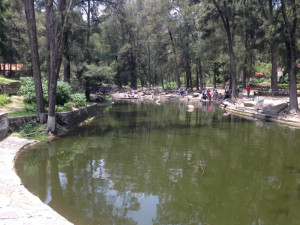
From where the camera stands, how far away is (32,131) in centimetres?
1239

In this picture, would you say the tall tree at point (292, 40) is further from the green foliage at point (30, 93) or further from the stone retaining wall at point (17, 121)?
the stone retaining wall at point (17, 121)

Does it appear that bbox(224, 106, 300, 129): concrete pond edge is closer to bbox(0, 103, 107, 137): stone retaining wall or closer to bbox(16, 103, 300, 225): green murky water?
bbox(16, 103, 300, 225): green murky water

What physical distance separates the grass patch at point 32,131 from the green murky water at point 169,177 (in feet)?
2.89

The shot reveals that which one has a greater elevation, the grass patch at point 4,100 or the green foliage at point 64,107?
the grass patch at point 4,100

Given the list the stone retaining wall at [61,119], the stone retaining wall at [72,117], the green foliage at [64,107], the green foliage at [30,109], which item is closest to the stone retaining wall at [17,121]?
the stone retaining wall at [61,119]

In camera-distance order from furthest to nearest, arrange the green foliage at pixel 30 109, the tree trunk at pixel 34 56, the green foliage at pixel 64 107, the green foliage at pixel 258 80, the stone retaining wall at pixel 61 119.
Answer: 1. the green foliage at pixel 258 80
2. the green foliage at pixel 64 107
3. the green foliage at pixel 30 109
4. the tree trunk at pixel 34 56
5. the stone retaining wall at pixel 61 119

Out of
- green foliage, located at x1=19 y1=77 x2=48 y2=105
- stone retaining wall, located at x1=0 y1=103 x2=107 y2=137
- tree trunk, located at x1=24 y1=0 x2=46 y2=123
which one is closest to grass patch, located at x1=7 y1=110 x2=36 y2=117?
stone retaining wall, located at x1=0 y1=103 x2=107 y2=137

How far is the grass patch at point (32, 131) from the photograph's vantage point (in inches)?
470

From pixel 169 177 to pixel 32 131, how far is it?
766cm

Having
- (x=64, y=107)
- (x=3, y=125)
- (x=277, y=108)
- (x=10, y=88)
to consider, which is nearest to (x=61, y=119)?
(x=64, y=107)

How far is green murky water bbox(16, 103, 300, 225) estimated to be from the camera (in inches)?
230

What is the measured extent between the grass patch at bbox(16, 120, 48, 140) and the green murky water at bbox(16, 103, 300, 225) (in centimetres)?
88

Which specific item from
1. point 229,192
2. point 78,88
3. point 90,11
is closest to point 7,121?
point 229,192

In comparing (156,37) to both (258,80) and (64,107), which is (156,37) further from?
(64,107)
